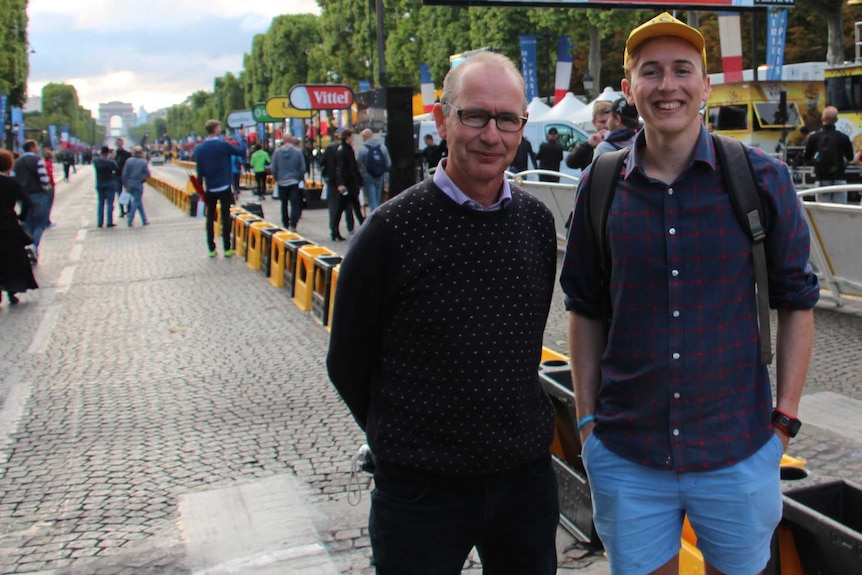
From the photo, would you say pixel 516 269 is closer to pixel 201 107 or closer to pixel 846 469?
pixel 846 469

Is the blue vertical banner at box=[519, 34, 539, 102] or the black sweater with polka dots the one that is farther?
the blue vertical banner at box=[519, 34, 539, 102]

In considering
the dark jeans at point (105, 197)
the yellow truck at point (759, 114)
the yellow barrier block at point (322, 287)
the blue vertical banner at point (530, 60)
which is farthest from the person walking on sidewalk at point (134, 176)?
the blue vertical banner at point (530, 60)

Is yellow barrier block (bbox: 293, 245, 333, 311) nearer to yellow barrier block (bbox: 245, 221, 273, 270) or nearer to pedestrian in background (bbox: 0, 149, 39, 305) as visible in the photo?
yellow barrier block (bbox: 245, 221, 273, 270)

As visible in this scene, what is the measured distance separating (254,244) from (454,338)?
10.9 metres

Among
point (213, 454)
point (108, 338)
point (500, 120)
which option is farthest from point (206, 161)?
point (500, 120)

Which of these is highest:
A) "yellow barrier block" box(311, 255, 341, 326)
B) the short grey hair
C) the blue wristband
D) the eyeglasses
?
the short grey hair

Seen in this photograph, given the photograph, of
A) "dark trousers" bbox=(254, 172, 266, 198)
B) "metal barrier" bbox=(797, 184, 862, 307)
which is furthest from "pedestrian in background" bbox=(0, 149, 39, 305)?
"dark trousers" bbox=(254, 172, 266, 198)

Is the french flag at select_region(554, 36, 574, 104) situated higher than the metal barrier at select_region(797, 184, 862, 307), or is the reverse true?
the french flag at select_region(554, 36, 574, 104)

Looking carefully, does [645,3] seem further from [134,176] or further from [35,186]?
[134,176]

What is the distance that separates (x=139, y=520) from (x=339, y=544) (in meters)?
0.99

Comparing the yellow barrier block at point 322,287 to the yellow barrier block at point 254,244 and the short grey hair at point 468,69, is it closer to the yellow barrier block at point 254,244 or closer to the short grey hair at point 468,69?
the yellow barrier block at point 254,244

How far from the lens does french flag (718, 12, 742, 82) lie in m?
22.1

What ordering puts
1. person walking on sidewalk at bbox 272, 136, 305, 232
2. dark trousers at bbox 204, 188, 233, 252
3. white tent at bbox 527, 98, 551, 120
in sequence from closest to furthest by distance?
dark trousers at bbox 204, 188, 233, 252 → person walking on sidewalk at bbox 272, 136, 305, 232 → white tent at bbox 527, 98, 551, 120

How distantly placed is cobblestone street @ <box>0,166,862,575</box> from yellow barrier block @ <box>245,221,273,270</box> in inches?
61.4
